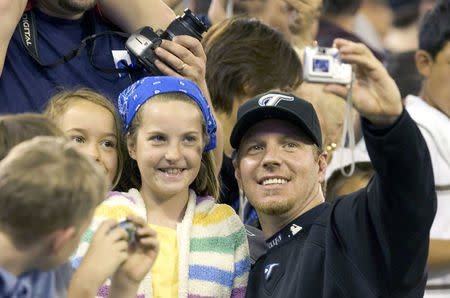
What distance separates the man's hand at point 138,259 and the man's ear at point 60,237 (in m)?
0.27

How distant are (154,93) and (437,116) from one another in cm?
185

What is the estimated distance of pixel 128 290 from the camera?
102 inches

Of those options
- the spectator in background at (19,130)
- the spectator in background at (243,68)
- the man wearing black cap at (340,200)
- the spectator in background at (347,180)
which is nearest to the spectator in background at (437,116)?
the spectator in background at (347,180)

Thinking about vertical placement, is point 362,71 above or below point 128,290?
above

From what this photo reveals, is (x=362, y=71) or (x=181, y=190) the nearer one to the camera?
(x=362, y=71)

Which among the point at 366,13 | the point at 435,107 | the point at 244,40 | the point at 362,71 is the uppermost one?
the point at 362,71

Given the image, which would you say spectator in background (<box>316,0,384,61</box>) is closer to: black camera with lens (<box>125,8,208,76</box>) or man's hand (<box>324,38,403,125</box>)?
black camera with lens (<box>125,8,208,76</box>)

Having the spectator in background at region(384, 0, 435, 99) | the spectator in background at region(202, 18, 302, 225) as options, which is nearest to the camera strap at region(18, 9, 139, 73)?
the spectator in background at region(202, 18, 302, 225)

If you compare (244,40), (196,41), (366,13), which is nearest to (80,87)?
(196,41)

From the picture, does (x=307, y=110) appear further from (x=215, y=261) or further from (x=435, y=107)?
(x=435, y=107)

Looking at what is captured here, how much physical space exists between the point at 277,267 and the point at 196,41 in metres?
0.90

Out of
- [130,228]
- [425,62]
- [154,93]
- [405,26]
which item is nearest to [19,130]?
[130,228]

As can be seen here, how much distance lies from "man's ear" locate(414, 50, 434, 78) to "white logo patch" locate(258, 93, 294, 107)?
5.57 ft

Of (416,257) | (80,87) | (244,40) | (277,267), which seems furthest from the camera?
(244,40)
